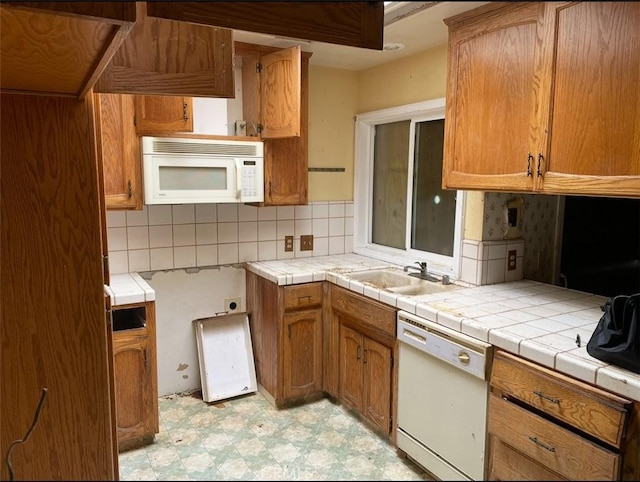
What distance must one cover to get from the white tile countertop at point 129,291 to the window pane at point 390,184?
1.60 metres

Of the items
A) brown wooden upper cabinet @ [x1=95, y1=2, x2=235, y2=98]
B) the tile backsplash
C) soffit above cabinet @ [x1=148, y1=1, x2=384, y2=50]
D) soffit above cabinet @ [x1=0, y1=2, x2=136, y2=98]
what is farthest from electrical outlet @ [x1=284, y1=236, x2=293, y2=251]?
soffit above cabinet @ [x1=148, y1=1, x2=384, y2=50]

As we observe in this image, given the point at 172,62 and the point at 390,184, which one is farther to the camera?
the point at 390,184

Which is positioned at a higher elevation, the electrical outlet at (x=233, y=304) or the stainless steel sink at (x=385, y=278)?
the stainless steel sink at (x=385, y=278)

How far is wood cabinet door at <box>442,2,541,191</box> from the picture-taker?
185 centimetres

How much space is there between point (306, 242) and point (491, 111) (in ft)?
5.25

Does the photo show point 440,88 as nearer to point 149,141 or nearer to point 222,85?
point 149,141

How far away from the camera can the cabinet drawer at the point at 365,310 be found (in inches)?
90.7

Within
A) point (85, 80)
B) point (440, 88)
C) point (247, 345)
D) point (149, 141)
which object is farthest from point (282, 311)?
point (85, 80)

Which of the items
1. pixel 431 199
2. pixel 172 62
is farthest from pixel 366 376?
pixel 172 62

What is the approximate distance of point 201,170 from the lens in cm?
265

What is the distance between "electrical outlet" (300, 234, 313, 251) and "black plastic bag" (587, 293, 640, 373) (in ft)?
6.69

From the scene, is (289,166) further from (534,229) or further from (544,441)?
(544,441)

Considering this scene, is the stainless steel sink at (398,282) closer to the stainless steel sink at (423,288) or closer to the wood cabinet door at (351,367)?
the stainless steel sink at (423,288)

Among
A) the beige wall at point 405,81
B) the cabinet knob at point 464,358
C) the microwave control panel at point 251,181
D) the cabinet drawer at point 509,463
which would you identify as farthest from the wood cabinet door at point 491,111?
the microwave control panel at point 251,181
